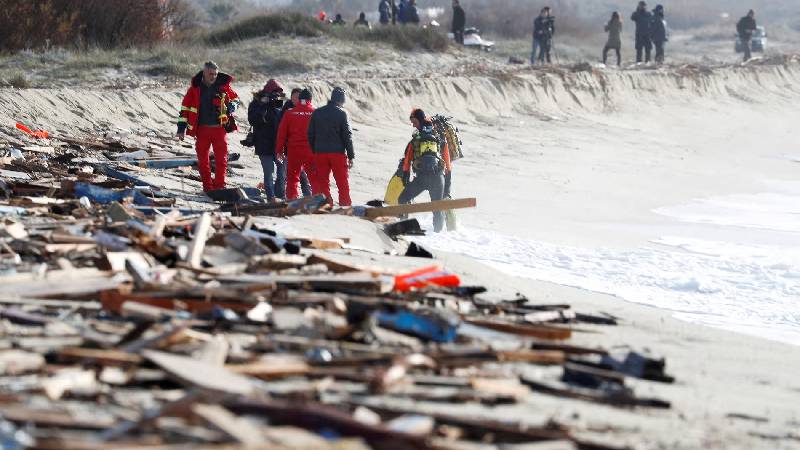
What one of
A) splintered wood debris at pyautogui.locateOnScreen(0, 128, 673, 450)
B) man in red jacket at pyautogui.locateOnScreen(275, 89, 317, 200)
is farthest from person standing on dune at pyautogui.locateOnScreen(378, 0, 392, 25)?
splintered wood debris at pyautogui.locateOnScreen(0, 128, 673, 450)

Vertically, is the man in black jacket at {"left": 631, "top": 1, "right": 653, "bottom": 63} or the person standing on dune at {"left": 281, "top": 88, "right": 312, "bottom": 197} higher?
the man in black jacket at {"left": 631, "top": 1, "right": 653, "bottom": 63}

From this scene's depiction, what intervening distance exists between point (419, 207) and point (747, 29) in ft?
122

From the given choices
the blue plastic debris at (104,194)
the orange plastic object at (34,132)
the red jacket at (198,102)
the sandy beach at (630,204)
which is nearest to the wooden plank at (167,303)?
the sandy beach at (630,204)

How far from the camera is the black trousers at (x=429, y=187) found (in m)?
16.6

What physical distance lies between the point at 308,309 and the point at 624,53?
46.7 metres

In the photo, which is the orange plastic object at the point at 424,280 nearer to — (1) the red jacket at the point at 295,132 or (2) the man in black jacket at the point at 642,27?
(1) the red jacket at the point at 295,132

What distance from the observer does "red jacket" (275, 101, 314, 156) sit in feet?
53.7

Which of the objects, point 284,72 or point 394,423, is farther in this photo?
point 284,72

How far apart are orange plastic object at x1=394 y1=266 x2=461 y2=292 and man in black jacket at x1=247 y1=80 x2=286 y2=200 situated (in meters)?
6.93

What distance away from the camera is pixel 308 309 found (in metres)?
8.05

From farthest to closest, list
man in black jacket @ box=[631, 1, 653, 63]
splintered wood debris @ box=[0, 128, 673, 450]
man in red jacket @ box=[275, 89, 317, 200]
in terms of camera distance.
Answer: man in black jacket @ box=[631, 1, 653, 63] → man in red jacket @ box=[275, 89, 317, 200] → splintered wood debris @ box=[0, 128, 673, 450]

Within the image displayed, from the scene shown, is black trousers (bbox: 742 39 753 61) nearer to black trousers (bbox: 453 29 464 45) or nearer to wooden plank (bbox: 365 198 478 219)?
black trousers (bbox: 453 29 464 45)

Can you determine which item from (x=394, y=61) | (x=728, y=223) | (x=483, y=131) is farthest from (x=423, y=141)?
(x=394, y=61)

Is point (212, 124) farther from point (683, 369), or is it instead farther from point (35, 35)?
point (35, 35)
